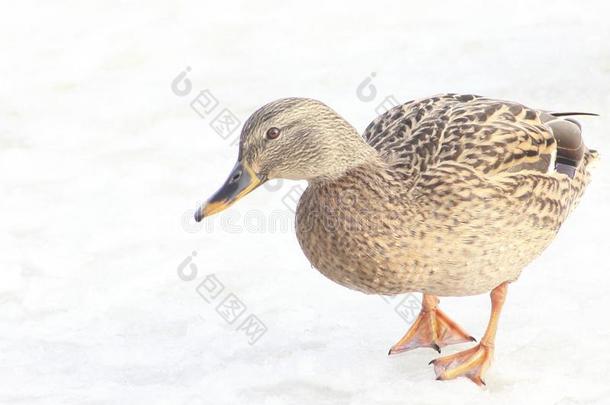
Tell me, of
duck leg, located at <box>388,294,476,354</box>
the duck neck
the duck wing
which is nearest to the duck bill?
the duck neck

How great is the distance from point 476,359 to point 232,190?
136 centimetres

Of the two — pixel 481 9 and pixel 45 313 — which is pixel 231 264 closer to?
pixel 45 313

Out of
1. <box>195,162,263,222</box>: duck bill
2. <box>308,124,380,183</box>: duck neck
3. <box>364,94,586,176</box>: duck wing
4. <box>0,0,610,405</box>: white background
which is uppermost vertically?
<box>364,94,586,176</box>: duck wing

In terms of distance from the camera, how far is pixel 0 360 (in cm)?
488

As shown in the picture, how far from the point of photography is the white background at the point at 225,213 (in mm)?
4656

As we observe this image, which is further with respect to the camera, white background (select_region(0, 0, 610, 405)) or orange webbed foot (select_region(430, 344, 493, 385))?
white background (select_region(0, 0, 610, 405))

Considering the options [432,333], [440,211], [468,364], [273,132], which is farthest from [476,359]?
[273,132]

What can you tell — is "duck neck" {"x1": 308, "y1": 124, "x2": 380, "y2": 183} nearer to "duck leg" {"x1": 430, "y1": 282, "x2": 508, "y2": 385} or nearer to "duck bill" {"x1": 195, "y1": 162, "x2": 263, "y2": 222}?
"duck bill" {"x1": 195, "y1": 162, "x2": 263, "y2": 222}

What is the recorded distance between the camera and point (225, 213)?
620cm

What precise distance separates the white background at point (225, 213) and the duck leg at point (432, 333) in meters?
0.10

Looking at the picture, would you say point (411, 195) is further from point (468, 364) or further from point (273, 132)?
point (468, 364)

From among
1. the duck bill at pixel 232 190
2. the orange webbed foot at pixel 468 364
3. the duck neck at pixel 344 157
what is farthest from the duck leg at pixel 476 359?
the duck bill at pixel 232 190

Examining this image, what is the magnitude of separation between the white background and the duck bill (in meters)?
0.92

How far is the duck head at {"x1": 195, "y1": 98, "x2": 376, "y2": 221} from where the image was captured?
4.10 m
